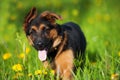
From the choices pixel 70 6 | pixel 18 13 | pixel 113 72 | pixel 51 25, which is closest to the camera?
pixel 113 72

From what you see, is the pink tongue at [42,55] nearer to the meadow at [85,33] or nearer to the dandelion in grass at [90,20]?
the meadow at [85,33]

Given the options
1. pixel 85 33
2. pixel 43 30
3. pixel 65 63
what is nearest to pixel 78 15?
pixel 85 33

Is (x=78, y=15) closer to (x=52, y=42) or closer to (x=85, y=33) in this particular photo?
(x=85, y=33)

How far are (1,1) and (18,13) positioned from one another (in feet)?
2.92

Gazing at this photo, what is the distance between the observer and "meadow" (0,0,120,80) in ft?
22.5

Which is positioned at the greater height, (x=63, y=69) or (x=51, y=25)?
(x=51, y=25)

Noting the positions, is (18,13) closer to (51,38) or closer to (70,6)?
(70,6)

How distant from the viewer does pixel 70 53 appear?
7.92 m

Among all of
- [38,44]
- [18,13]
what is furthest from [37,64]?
[18,13]

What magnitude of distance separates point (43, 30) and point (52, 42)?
0.23 m

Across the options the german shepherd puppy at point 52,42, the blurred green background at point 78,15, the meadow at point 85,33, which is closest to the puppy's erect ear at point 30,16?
the german shepherd puppy at point 52,42

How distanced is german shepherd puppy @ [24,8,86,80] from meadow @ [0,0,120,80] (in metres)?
0.18

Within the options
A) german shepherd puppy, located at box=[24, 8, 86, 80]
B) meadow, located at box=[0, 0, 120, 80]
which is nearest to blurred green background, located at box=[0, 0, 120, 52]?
meadow, located at box=[0, 0, 120, 80]

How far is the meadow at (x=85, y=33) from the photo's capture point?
687cm
